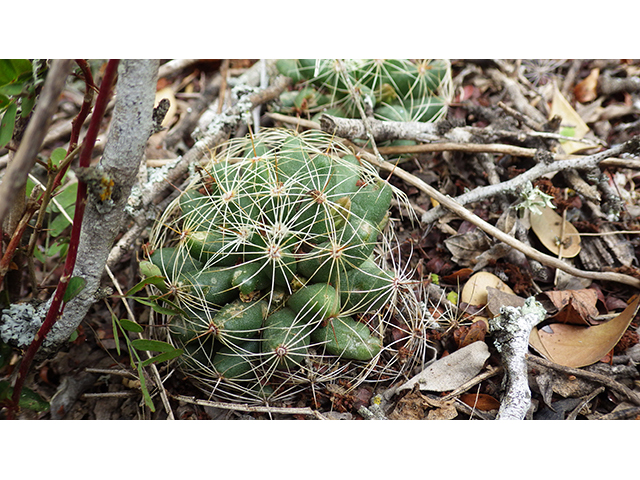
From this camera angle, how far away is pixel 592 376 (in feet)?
4.71

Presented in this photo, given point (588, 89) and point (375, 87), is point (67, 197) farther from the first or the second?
point (588, 89)

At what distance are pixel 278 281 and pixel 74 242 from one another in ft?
1.85

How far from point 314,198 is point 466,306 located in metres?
0.71

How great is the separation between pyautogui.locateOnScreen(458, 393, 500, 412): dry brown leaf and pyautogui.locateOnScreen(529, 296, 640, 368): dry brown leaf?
0.79ft

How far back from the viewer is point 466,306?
1.64 metres

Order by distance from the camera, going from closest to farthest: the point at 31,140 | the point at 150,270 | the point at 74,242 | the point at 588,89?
the point at 31,140, the point at 74,242, the point at 150,270, the point at 588,89

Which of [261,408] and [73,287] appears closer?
[73,287]

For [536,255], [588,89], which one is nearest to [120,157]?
[536,255]

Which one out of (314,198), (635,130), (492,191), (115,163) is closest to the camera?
(115,163)

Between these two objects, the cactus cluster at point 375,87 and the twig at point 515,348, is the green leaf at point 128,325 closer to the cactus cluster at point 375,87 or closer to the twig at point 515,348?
the twig at point 515,348

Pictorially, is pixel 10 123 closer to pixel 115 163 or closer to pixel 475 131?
pixel 115 163

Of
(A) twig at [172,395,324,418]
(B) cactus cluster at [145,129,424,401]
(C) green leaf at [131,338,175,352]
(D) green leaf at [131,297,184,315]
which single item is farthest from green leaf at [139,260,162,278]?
(A) twig at [172,395,324,418]

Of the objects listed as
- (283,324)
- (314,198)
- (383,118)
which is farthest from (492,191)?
(283,324)

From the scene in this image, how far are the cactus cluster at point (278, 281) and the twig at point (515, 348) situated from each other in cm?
35
